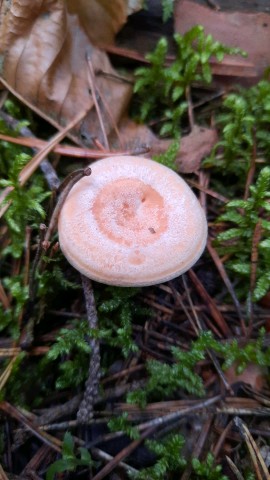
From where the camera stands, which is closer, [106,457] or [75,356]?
[106,457]

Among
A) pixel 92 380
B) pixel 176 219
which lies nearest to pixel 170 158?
pixel 176 219

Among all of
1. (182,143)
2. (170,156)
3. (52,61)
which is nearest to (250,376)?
(170,156)

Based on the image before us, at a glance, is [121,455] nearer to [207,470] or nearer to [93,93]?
[207,470]

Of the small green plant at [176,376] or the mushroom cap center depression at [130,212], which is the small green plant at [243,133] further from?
the small green plant at [176,376]

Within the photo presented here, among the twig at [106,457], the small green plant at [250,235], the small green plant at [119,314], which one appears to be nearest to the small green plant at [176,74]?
the small green plant at [250,235]

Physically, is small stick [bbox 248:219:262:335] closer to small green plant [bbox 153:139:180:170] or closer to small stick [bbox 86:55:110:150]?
small green plant [bbox 153:139:180:170]
